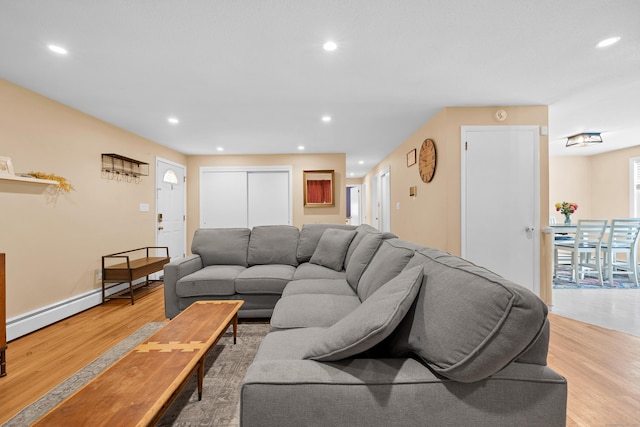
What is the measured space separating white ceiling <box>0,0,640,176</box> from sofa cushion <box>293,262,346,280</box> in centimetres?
186

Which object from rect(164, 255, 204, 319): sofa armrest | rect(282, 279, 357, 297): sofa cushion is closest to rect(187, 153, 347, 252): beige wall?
rect(164, 255, 204, 319): sofa armrest

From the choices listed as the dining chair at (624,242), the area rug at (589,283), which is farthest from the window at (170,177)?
the dining chair at (624,242)

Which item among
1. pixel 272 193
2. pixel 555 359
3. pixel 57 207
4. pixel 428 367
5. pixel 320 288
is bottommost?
pixel 555 359

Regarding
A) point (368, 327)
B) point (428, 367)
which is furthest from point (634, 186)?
point (368, 327)

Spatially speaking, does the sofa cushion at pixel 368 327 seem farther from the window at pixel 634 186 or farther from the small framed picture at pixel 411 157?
the window at pixel 634 186

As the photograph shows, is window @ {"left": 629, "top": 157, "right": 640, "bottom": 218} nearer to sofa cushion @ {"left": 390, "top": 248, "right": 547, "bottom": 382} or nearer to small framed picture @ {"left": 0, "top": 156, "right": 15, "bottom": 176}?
sofa cushion @ {"left": 390, "top": 248, "right": 547, "bottom": 382}

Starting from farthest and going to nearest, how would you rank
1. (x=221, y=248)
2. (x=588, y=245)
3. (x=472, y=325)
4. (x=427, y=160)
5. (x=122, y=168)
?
1. (x=588, y=245)
2. (x=122, y=168)
3. (x=427, y=160)
4. (x=221, y=248)
5. (x=472, y=325)

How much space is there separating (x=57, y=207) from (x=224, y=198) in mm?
3082

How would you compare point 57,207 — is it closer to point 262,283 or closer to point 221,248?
point 221,248

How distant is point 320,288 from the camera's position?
228 cm

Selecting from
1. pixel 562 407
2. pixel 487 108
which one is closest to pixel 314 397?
pixel 562 407

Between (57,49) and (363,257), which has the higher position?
(57,49)

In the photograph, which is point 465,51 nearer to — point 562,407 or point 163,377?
point 562,407

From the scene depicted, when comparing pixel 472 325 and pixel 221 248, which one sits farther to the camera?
pixel 221 248
